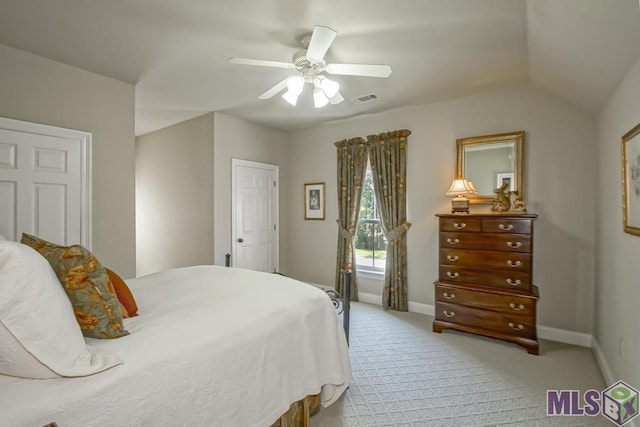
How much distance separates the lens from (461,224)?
10.5 feet

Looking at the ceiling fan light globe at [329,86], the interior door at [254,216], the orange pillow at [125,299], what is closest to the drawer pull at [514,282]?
the ceiling fan light globe at [329,86]

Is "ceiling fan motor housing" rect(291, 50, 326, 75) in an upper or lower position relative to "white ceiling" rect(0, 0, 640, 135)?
lower

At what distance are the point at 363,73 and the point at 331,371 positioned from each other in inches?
80.8

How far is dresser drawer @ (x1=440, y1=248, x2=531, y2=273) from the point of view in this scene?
9.46ft

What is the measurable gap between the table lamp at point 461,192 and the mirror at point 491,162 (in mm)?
133

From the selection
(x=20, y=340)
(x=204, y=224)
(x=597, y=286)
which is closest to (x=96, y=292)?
(x=20, y=340)

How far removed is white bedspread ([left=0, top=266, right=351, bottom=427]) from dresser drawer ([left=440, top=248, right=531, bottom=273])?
180 centimetres

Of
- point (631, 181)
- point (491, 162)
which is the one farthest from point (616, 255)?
point (491, 162)

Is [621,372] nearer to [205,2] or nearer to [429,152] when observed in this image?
[429,152]

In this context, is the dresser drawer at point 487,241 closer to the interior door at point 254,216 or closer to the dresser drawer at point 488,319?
the dresser drawer at point 488,319

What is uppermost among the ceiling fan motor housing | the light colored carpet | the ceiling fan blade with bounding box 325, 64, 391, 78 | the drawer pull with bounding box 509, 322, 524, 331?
the ceiling fan motor housing

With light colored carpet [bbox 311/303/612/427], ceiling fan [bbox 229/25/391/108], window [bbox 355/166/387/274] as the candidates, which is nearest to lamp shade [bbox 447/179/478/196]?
window [bbox 355/166/387/274]

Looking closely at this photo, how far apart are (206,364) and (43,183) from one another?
100 inches

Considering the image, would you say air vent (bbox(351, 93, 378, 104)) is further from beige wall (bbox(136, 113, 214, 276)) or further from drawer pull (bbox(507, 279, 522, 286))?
drawer pull (bbox(507, 279, 522, 286))
